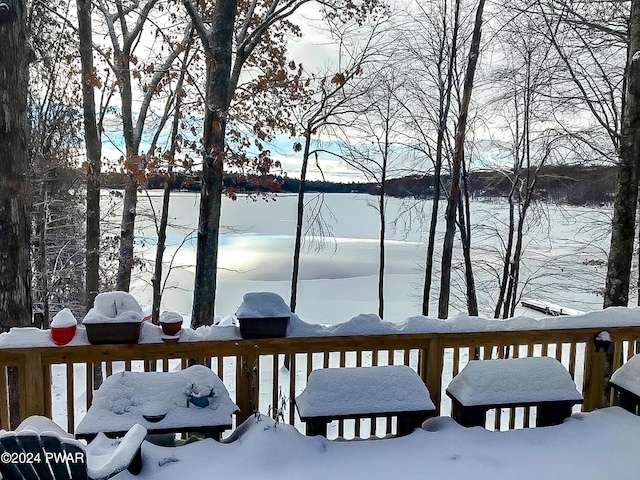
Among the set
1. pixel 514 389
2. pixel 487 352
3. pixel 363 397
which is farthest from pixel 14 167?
pixel 514 389

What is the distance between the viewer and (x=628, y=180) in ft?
12.6

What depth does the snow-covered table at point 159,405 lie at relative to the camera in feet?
7.34

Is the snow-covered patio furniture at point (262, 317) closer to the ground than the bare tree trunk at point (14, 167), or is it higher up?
closer to the ground

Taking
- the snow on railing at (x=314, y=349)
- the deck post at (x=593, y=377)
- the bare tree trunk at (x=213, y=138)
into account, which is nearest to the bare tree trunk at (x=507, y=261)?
the snow on railing at (x=314, y=349)

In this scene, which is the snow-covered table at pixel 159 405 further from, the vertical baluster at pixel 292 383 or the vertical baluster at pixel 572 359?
the vertical baluster at pixel 572 359

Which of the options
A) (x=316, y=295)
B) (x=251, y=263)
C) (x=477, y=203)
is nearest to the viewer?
(x=477, y=203)

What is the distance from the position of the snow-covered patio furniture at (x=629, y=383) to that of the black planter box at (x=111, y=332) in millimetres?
2991

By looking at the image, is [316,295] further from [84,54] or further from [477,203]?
[84,54]

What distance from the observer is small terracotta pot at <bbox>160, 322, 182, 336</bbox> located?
250 centimetres

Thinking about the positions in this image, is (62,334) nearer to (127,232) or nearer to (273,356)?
(273,356)

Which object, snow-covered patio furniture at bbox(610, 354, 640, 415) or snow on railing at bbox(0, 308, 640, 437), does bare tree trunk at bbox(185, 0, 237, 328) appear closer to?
snow on railing at bbox(0, 308, 640, 437)

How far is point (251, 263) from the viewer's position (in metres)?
16.8

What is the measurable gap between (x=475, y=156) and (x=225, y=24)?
792 centimetres

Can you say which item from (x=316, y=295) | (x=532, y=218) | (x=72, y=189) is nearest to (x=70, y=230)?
(x=72, y=189)
